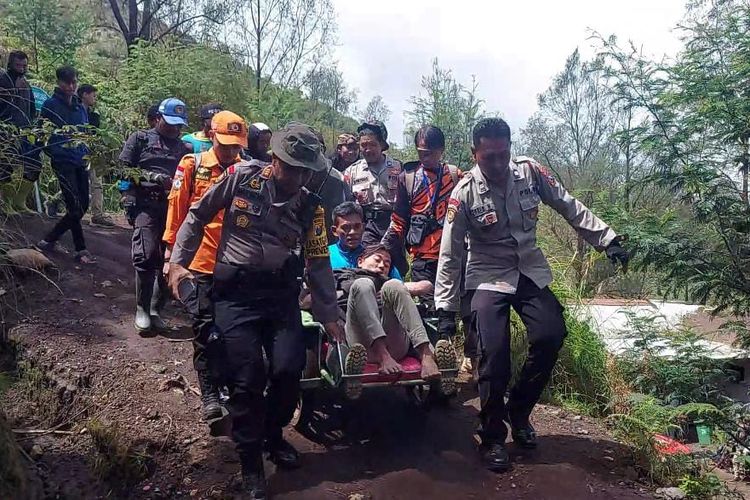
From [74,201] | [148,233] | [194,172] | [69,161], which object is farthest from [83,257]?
[194,172]

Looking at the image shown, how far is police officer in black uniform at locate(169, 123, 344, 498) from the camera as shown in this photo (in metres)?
3.57

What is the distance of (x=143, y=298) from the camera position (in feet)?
18.8

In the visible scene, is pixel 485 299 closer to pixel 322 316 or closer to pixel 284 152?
pixel 322 316

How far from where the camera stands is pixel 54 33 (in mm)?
11445

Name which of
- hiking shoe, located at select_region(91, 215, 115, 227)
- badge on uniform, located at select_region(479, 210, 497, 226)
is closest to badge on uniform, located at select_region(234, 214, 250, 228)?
badge on uniform, located at select_region(479, 210, 497, 226)

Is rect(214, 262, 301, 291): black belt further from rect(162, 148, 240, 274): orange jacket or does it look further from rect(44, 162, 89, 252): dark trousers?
rect(44, 162, 89, 252): dark trousers

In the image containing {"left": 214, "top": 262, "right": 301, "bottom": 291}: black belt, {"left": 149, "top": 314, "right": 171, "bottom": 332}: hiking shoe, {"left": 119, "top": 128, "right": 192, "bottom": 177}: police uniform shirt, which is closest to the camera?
{"left": 214, "top": 262, "right": 301, "bottom": 291}: black belt

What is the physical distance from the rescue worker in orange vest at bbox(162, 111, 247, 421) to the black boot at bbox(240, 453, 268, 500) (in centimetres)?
91

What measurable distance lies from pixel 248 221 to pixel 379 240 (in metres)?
2.08

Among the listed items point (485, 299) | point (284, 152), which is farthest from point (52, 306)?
point (485, 299)

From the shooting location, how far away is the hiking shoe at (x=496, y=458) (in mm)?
4062

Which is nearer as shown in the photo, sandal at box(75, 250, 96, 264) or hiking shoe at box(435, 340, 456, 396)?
hiking shoe at box(435, 340, 456, 396)

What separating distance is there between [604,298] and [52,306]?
6.93 meters

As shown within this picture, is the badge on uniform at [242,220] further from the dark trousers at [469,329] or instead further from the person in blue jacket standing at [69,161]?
the person in blue jacket standing at [69,161]
